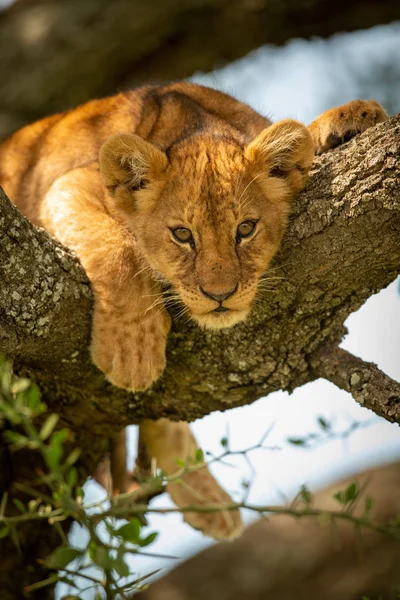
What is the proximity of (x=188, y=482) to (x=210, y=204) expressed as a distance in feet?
6.93

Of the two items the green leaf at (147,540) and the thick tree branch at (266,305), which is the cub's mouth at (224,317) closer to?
the thick tree branch at (266,305)

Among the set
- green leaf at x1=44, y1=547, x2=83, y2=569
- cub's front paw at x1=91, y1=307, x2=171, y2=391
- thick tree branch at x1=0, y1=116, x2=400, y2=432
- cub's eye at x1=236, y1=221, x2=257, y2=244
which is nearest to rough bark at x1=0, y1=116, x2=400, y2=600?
thick tree branch at x1=0, y1=116, x2=400, y2=432

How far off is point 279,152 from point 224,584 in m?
4.51

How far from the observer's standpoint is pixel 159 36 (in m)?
6.80

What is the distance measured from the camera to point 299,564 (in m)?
7.29

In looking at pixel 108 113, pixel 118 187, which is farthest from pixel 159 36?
pixel 118 187

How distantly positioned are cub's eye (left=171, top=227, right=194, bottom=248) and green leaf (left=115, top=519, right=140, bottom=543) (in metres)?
1.67

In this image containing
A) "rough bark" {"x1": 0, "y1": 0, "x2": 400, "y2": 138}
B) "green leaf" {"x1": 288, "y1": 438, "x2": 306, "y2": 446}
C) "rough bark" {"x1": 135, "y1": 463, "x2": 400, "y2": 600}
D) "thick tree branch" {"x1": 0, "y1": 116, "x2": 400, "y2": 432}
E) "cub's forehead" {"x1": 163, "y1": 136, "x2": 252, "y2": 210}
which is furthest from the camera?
"rough bark" {"x1": 135, "y1": 463, "x2": 400, "y2": 600}

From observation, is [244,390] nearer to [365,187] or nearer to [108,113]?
[365,187]

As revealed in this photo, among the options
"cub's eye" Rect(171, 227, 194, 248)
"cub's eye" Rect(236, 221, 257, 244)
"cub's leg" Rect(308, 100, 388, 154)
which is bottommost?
"cub's eye" Rect(236, 221, 257, 244)

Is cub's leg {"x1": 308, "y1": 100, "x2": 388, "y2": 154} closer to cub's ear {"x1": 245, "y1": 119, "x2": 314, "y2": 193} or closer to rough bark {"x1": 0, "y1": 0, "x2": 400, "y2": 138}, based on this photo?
cub's ear {"x1": 245, "y1": 119, "x2": 314, "y2": 193}

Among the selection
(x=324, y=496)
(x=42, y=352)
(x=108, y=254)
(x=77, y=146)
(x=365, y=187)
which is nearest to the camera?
(x=365, y=187)

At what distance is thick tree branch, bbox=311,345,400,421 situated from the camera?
130 inches

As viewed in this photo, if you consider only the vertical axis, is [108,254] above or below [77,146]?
below
